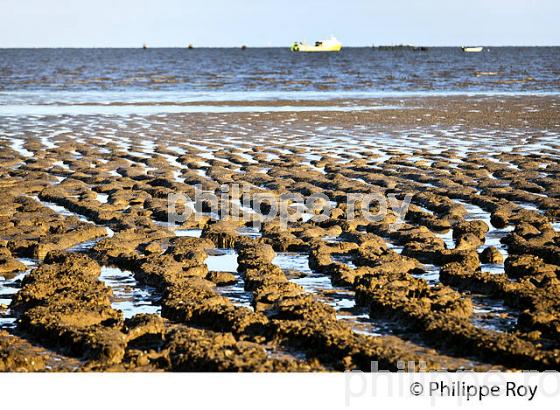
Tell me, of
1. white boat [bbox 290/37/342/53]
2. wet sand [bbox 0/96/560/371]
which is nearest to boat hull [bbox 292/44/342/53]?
white boat [bbox 290/37/342/53]

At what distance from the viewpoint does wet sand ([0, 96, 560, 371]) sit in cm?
536

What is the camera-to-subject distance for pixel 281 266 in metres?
7.59

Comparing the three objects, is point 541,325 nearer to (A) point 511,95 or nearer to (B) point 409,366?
(B) point 409,366

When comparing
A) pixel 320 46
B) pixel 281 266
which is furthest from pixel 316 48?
pixel 281 266

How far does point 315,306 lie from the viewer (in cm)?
610

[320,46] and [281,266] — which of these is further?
[320,46]

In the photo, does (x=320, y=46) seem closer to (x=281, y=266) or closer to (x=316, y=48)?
(x=316, y=48)

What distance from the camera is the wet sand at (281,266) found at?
5359mm

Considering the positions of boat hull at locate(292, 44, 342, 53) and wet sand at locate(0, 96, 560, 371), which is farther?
boat hull at locate(292, 44, 342, 53)

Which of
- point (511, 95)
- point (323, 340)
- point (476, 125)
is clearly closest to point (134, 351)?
point (323, 340)

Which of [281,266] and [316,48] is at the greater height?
[281,266]

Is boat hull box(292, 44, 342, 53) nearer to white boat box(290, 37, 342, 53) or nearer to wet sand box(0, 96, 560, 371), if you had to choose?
white boat box(290, 37, 342, 53)

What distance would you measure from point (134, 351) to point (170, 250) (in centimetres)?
260

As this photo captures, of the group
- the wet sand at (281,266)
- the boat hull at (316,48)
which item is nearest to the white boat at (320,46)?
the boat hull at (316,48)
